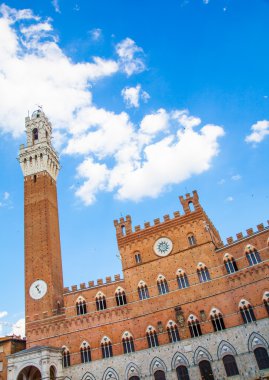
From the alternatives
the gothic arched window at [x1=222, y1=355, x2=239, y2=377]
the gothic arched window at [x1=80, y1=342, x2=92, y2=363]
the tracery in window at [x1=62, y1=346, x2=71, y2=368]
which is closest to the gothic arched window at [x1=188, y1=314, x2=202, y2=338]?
the gothic arched window at [x1=222, y1=355, x2=239, y2=377]

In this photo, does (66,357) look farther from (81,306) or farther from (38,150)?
(38,150)

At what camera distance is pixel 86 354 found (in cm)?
3628

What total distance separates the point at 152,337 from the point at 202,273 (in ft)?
27.0

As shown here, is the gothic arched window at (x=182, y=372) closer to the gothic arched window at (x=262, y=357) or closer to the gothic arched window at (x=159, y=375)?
the gothic arched window at (x=159, y=375)

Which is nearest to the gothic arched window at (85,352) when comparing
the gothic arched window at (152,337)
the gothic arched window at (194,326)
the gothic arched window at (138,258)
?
the gothic arched window at (152,337)

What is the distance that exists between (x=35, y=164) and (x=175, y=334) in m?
29.4

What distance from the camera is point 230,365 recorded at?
31.5 m

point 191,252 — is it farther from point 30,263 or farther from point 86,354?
point 30,263

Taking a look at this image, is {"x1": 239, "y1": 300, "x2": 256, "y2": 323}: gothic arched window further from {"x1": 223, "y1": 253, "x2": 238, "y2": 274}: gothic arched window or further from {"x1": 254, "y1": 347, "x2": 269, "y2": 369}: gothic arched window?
{"x1": 223, "y1": 253, "x2": 238, "y2": 274}: gothic arched window

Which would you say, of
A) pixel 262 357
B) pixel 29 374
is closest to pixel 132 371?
pixel 29 374

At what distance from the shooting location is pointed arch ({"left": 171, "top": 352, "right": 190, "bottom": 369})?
33.2 meters

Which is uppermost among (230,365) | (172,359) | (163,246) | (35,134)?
(35,134)

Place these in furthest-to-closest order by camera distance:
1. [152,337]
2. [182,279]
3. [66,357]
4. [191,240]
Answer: [191,240], [66,357], [182,279], [152,337]

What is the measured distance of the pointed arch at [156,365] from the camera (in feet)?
110
